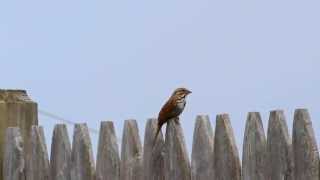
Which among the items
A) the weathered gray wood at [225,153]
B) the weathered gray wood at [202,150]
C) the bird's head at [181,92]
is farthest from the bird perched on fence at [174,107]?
the weathered gray wood at [225,153]

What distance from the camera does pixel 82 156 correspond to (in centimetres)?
Result: 475

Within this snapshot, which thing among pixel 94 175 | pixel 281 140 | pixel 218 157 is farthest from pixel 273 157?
pixel 94 175

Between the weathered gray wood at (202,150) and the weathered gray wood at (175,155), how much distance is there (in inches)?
3.4

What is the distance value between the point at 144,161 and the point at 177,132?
25cm

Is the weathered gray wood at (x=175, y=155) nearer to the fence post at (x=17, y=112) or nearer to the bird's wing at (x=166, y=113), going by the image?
the bird's wing at (x=166, y=113)

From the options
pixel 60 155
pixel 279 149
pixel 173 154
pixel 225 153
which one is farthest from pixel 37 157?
pixel 279 149

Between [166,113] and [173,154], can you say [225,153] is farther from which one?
[166,113]

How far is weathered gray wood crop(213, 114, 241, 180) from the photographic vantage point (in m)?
3.98

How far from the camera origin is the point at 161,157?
14.5ft

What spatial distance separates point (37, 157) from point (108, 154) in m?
0.56

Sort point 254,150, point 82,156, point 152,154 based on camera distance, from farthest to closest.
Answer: point 82,156
point 152,154
point 254,150

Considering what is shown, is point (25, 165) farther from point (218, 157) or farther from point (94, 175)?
point (218, 157)

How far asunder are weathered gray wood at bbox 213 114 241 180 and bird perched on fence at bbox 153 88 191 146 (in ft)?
1.32

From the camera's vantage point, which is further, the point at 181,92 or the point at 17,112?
the point at 17,112
